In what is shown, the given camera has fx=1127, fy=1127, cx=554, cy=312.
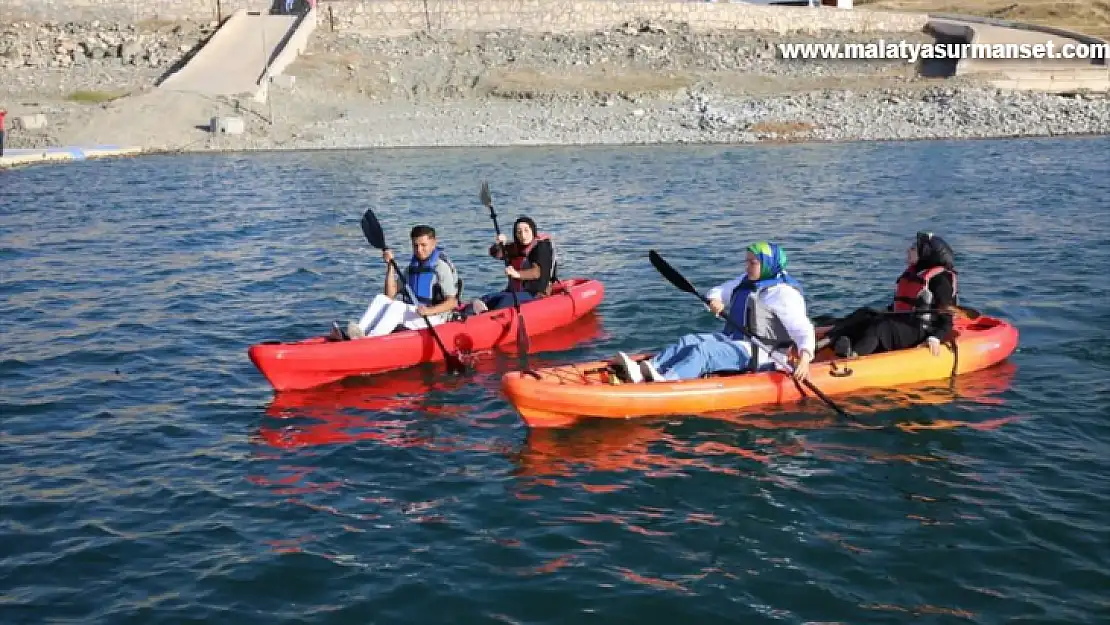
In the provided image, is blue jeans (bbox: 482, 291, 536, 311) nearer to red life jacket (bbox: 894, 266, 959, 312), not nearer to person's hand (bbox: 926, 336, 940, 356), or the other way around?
red life jacket (bbox: 894, 266, 959, 312)

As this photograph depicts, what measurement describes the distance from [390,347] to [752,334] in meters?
3.32

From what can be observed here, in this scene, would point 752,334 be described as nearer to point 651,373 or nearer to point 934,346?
point 651,373

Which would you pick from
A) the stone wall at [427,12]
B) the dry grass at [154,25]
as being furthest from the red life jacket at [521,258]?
the dry grass at [154,25]

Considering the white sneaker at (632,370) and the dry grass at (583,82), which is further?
the dry grass at (583,82)

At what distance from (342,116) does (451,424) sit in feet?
86.4

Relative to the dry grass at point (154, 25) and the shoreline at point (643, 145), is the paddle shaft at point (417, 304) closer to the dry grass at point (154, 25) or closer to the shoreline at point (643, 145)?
the shoreline at point (643, 145)

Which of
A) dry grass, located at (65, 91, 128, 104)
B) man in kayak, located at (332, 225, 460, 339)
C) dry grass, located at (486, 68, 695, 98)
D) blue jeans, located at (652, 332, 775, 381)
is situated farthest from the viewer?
dry grass, located at (486, 68, 695, 98)

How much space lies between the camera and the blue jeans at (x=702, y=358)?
8578 mm

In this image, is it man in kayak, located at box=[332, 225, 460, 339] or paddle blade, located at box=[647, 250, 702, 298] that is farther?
man in kayak, located at box=[332, 225, 460, 339]

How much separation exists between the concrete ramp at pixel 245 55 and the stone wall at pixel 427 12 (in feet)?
4.46

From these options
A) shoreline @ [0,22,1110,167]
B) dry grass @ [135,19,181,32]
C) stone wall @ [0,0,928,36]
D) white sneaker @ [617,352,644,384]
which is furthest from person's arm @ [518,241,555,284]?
dry grass @ [135,19,181,32]

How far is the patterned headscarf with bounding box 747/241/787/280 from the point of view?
838 cm

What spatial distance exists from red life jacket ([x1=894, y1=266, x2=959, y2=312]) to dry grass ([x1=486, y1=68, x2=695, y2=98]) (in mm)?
26651

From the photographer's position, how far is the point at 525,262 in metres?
11.6
